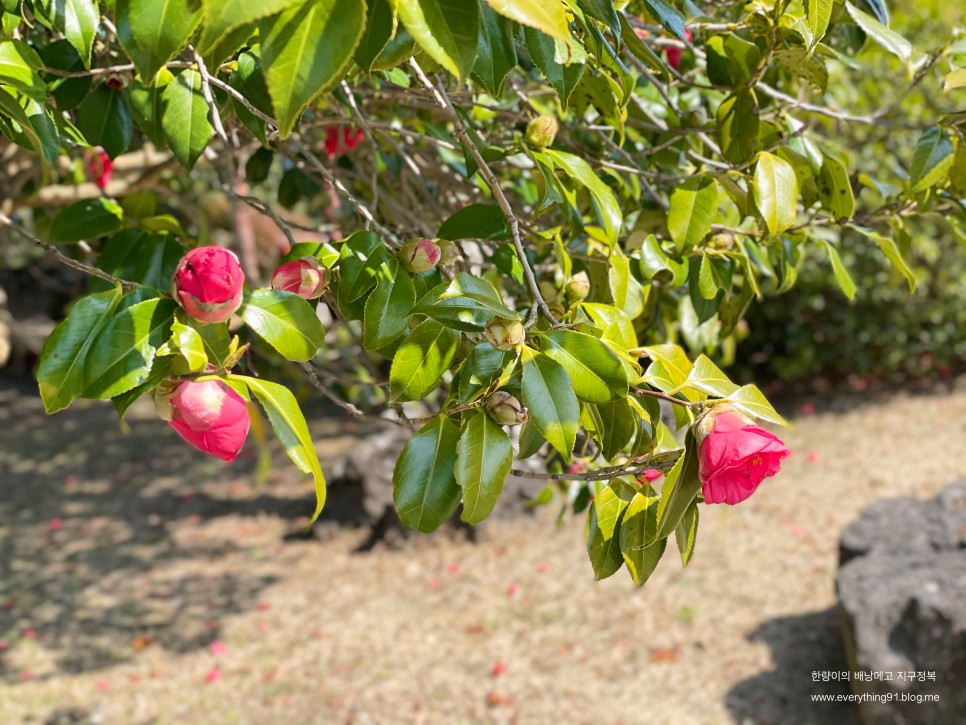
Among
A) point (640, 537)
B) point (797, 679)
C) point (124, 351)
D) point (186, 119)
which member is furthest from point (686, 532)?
point (797, 679)

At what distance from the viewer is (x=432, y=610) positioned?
161 inches

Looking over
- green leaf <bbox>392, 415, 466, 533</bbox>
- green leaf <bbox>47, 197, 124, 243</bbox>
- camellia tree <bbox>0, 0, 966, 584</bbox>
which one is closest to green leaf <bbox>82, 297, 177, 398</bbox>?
camellia tree <bbox>0, 0, 966, 584</bbox>

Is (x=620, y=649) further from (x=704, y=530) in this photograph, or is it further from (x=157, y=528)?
(x=157, y=528)

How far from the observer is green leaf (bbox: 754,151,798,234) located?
1.04 meters

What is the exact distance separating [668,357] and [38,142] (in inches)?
25.7

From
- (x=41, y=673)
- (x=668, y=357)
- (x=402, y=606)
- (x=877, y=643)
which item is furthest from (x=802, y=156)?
(x=41, y=673)

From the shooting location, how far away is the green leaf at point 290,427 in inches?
25.5

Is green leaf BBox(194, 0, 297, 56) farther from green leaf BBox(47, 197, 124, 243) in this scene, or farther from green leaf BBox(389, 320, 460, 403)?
green leaf BBox(47, 197, 124, 243)

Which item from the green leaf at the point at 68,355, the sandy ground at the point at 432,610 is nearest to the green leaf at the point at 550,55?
the green leaf at the point at 68,355

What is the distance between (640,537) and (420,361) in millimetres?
268

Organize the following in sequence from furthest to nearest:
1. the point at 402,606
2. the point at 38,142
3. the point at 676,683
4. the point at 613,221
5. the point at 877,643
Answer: the point at 402,606 < the point at 676,683 < the point at 877,643 < the point at 613,221 < the point at 38,142

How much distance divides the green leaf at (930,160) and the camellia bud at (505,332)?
0.73 m

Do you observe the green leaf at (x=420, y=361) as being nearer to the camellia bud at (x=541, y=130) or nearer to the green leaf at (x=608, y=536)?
the green leaf at (x=608, y=536)

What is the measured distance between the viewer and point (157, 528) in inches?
214
